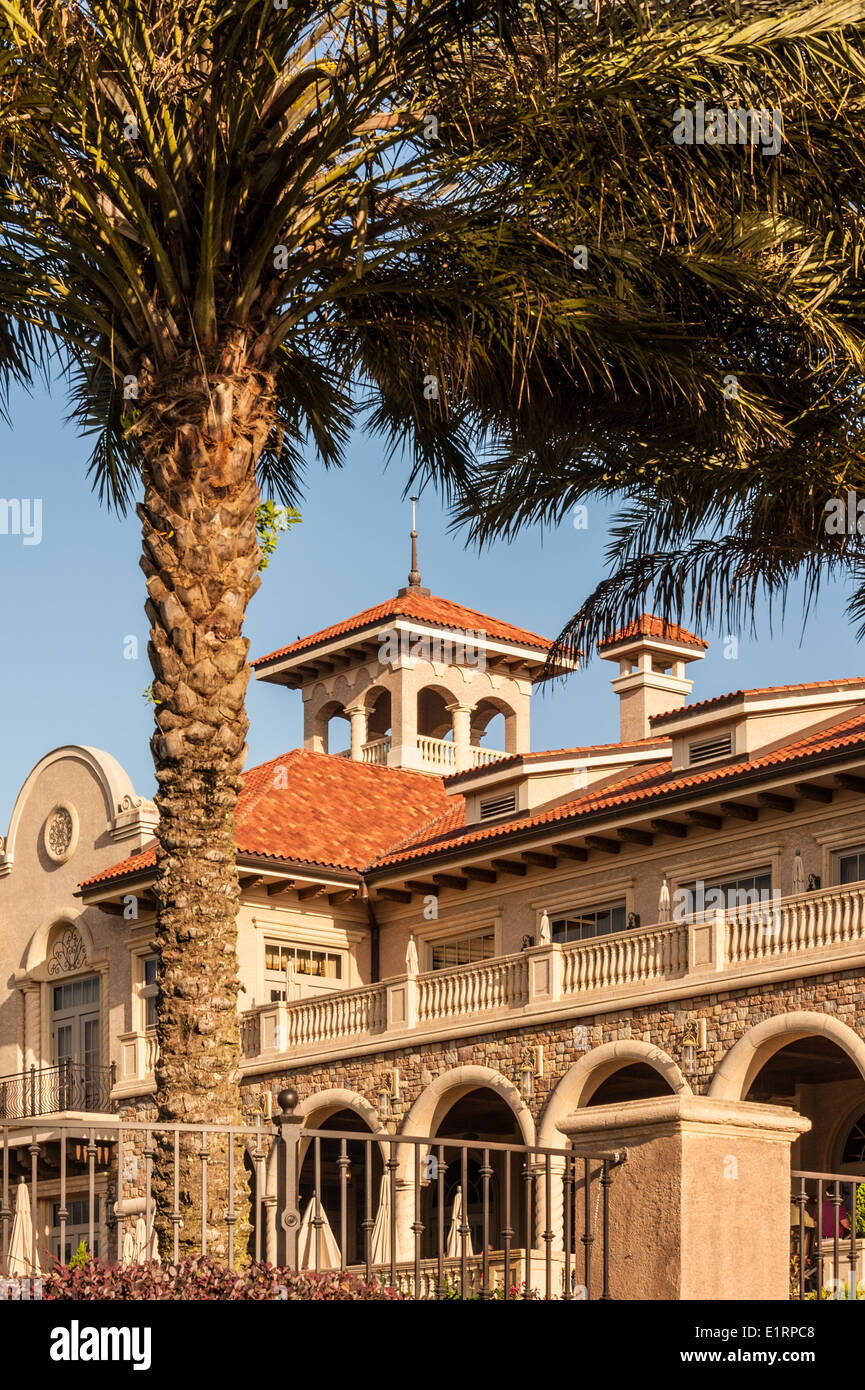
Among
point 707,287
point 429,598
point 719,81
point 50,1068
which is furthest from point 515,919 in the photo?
point 719,81

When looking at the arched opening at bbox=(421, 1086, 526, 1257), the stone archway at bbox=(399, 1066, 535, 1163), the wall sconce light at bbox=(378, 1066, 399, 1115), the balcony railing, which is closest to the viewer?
the stone archway at bbox=(399, 1066, 535, 1163)

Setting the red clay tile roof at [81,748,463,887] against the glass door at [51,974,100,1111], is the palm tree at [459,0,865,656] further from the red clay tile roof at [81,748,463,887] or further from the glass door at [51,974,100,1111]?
the glass door at [51,974,100,1111]

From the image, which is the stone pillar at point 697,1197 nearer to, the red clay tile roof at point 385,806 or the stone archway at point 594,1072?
the stone archway at point 594,1072

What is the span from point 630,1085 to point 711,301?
19.0 meters

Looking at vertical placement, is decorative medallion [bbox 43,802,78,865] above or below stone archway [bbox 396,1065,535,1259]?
above

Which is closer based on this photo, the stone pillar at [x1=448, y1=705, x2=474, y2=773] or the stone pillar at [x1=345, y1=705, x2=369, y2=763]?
the stone pillar at [x1=448, y1=705, x2=474, y2=773]

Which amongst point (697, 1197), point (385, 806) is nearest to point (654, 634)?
point (385, 806)

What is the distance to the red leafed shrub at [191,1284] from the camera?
778 centimetres

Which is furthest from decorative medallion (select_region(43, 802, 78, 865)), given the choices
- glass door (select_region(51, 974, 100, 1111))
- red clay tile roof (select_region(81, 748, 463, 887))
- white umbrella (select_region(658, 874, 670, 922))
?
white umbrella (select_region(658, 874, 670, 922))

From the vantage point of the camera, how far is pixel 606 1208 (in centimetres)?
867

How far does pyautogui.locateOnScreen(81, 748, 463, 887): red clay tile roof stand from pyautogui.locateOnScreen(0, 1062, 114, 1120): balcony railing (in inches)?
148

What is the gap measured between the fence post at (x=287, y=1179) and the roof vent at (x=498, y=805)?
23.8 metres

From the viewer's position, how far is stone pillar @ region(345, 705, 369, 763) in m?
43.3
